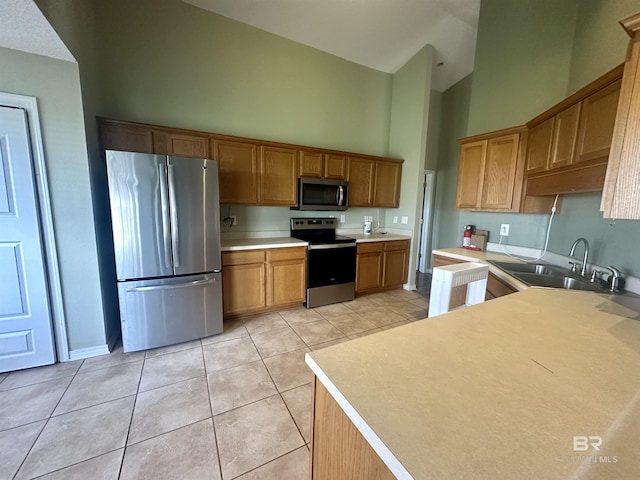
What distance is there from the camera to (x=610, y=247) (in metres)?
1.74

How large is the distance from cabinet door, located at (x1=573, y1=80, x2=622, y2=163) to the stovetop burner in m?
2.33

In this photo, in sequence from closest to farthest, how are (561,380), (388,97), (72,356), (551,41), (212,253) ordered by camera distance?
(561,380) < (72,356) < (551,41) < (212,253) < (388,97)

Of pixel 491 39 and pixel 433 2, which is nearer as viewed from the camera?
pixel 491 39

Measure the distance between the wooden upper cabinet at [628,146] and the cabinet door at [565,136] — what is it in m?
1.00

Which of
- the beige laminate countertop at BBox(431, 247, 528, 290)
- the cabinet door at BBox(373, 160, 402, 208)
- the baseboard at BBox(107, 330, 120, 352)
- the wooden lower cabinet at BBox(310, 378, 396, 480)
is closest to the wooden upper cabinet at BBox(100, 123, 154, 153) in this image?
the baseboard at BBox(107, 330, 120, 352)

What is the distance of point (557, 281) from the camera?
1.91 meters

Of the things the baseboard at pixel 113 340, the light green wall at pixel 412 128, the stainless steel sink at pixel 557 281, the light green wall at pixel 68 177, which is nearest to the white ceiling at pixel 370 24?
the light green wall at pixel 412 128

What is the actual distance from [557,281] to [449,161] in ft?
11.3

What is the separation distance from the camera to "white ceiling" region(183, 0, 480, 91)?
299cm

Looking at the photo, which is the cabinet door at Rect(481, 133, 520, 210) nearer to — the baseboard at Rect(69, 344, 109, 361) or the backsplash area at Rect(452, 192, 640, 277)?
the backsplash area at Rect(452, 192, 640, 277)

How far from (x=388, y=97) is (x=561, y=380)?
15.0ft

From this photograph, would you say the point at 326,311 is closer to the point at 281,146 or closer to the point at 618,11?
the point at 281,146

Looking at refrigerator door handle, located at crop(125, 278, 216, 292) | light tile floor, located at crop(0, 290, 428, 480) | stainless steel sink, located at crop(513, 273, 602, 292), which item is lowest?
light tile floor, located at crop(0, 290, 428, 480)

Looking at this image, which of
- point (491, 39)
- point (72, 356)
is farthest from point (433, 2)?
point (72, 356)
